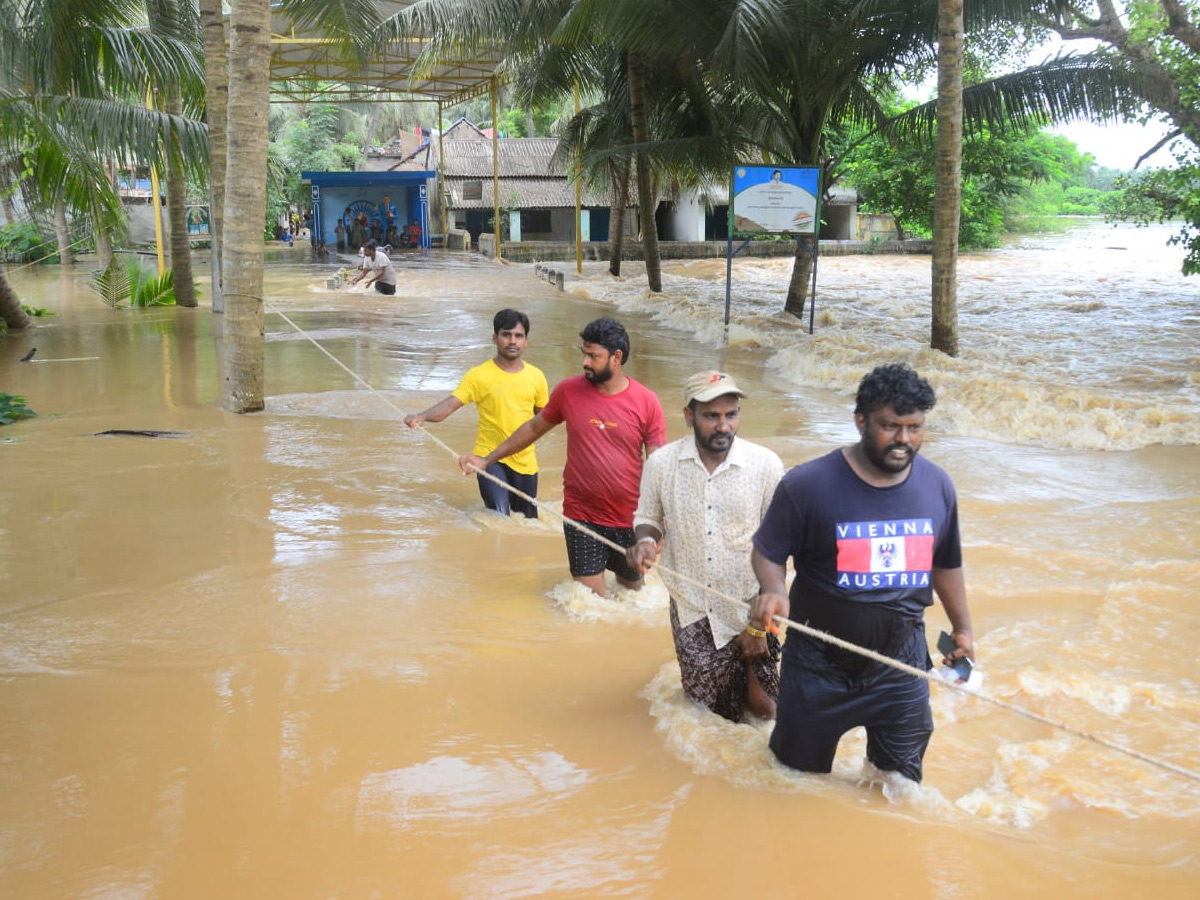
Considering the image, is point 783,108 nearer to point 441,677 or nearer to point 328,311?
point 328,311

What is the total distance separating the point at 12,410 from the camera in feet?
33.5

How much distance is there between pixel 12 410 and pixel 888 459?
9.43 m

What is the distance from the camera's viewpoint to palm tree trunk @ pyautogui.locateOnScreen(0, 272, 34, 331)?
16766mm

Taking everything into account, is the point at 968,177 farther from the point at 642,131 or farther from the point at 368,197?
the point at 368,197

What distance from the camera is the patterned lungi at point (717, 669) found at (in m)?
4.12

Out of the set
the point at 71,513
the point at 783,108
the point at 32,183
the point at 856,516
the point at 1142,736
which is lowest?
the point at 1142,736

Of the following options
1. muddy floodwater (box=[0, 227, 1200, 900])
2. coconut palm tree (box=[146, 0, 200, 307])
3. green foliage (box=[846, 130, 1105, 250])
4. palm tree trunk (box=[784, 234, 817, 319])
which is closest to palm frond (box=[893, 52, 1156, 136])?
palm tree trunk (box=[784, 234, 817, 319])

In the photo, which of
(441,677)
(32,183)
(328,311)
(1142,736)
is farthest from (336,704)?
(328,311)

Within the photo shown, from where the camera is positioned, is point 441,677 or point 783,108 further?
point 783,108

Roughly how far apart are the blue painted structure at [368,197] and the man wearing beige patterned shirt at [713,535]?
3722 centimetres

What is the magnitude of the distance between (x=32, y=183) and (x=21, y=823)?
1244cm

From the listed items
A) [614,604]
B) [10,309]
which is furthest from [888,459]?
[10,309]

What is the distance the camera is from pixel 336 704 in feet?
15.0

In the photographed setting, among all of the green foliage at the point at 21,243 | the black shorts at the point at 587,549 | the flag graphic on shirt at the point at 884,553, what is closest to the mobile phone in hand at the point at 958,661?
the flag graphic on shirt at the point at 884,553
